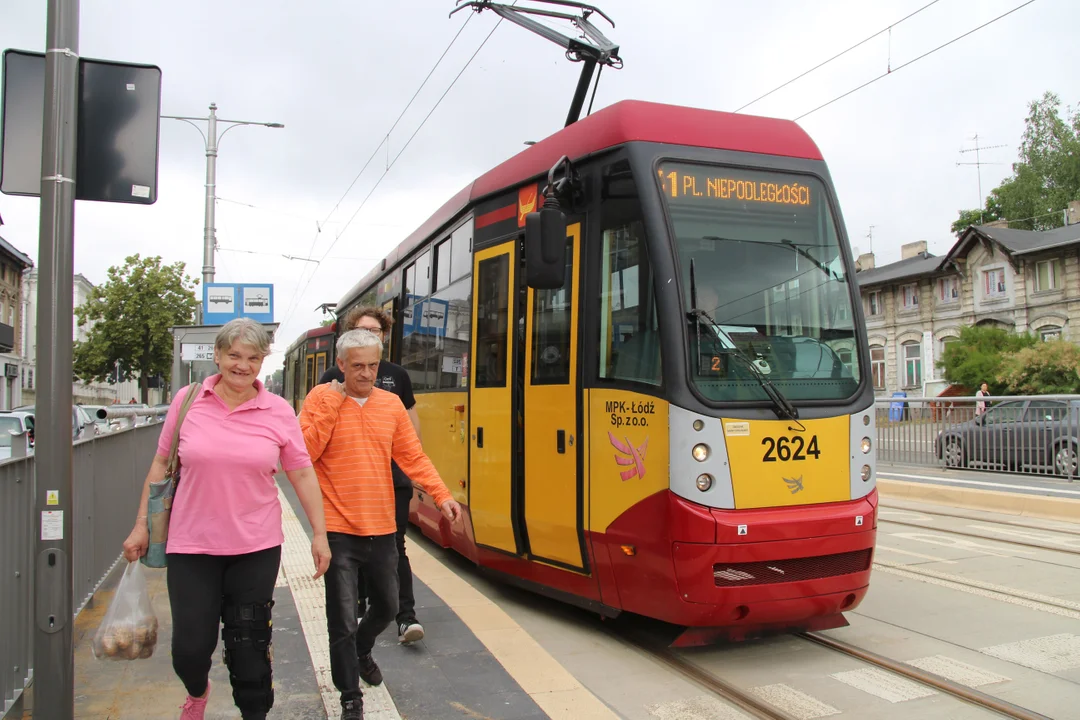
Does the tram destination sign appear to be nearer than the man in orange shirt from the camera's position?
No

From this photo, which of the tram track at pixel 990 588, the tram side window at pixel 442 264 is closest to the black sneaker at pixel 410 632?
the tram side window at pixel 442 264

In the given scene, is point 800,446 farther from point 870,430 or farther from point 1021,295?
point 1021,295

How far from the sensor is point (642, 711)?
4324mm

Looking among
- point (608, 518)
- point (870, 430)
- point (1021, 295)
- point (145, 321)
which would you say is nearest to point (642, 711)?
point (608, 518)

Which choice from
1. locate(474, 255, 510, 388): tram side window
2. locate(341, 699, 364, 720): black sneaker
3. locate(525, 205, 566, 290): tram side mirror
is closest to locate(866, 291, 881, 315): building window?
locate(474, 255, 510, 388): tram side window

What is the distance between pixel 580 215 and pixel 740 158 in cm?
103

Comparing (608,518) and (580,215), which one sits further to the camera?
(580,215)

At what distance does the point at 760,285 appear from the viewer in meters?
5.16

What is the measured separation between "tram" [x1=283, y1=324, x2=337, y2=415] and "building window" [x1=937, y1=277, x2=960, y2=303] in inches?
1226

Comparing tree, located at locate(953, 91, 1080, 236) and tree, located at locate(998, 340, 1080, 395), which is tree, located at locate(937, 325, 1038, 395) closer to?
tree, located at locate(998, 340, 1080, 395)

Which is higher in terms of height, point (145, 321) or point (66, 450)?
point (145, 321)

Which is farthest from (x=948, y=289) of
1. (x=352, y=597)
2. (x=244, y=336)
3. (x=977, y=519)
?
(x=244, y=336)

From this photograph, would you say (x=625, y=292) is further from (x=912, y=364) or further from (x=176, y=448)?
(x=912, y=364)

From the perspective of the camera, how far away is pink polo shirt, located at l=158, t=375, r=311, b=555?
130 inches
